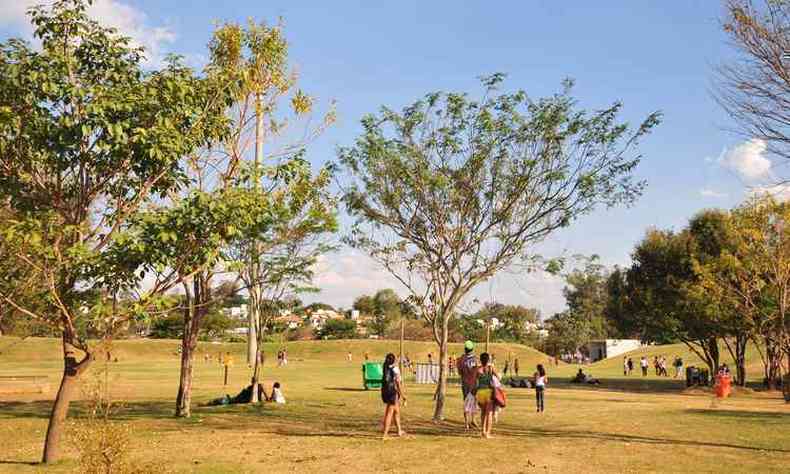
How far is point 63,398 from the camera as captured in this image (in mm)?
13062

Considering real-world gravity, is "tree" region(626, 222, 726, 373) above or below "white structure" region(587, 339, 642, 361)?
above

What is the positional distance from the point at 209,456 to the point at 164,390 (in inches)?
908

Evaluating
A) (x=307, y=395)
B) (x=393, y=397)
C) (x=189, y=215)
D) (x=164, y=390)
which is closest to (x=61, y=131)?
(x=189, y=215)

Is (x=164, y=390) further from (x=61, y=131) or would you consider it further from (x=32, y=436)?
(x=61, y=131)

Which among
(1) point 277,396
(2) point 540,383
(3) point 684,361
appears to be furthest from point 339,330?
(2) point 540,383

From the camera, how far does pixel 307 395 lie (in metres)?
30.8

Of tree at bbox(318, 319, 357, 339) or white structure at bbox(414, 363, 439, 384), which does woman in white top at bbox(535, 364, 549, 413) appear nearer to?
white structure at bbox(414, 363, 439, 384)

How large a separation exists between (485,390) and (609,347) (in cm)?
8953

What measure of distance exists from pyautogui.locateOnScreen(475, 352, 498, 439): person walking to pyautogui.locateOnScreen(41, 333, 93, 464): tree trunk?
8.32 meters

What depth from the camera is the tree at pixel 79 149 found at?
1197 cm

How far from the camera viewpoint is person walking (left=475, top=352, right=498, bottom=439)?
16.0m

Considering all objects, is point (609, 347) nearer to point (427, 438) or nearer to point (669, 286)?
point (669, 286)

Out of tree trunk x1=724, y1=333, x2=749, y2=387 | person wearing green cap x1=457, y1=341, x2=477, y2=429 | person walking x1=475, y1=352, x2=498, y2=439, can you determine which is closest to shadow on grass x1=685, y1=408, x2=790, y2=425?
person wearing green cap x1=457, y1=341, x2=477, y2=429

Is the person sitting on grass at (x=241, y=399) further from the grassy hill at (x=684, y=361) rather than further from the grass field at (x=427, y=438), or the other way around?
the grassy hill at (x=684, y=361)
